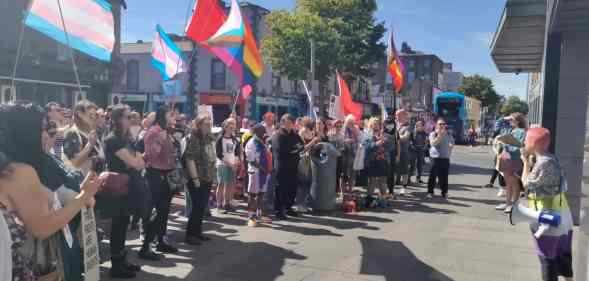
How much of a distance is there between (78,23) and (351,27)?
22640mm

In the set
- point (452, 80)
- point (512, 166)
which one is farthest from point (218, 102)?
point (452, 80)

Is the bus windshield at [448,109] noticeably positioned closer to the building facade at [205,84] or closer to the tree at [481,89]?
the building facade at [205,84]

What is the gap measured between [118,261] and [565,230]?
4.36 meters

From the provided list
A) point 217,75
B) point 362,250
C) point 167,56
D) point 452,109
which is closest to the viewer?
point 362,250

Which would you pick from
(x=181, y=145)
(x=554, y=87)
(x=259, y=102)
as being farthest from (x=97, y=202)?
(x=259, y=102)

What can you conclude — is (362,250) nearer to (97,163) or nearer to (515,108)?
(97,163)

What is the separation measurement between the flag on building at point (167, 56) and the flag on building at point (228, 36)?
137 cm

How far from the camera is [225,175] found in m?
8.49

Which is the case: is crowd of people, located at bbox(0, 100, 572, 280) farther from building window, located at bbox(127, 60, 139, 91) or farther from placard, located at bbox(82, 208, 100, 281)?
building window, located at bbox(127, 60, 139, 91)

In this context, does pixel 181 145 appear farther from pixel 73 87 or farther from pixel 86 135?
pixel 73 87

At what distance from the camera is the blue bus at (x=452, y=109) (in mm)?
34000

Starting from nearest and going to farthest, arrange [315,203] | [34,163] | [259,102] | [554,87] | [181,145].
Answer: [34,163], [181,145], [554,87], [315,203], [259,102]

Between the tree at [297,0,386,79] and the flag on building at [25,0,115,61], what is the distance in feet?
68.3

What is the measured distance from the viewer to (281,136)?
7.84m
